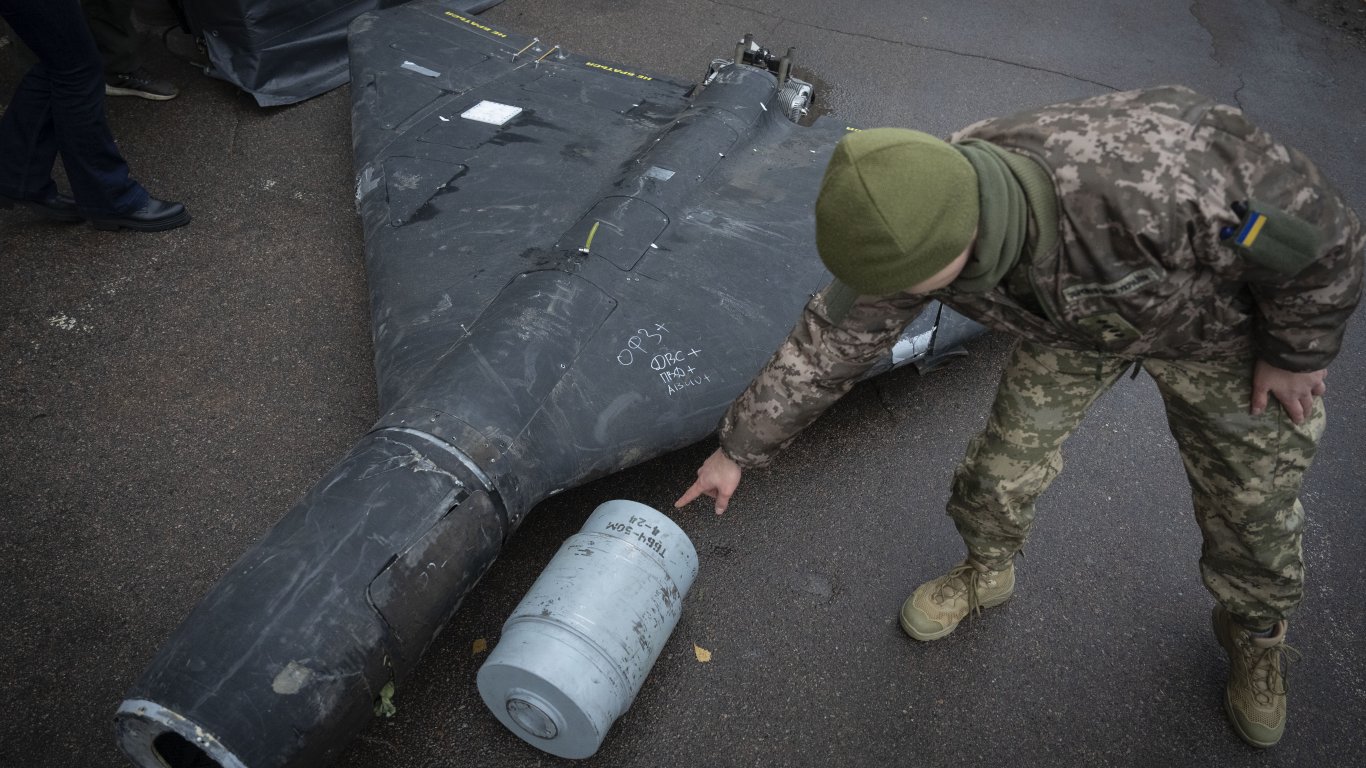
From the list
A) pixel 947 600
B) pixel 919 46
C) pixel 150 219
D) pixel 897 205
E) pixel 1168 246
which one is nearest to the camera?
pixel 897 205

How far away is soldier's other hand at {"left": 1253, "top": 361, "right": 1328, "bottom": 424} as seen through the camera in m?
1.83

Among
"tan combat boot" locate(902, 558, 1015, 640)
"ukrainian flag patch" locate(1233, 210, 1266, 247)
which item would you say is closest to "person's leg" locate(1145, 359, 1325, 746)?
"ukrainian flag patch" locate(1233, 210, 1266, 247)

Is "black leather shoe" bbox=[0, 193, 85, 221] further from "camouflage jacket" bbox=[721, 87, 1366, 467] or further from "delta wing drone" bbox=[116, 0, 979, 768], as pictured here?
"camouflage jacket" bbox=[721, 87, 1366, 467]

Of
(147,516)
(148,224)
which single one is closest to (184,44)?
(148,224)

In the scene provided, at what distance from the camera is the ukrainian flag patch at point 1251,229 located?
1.54m

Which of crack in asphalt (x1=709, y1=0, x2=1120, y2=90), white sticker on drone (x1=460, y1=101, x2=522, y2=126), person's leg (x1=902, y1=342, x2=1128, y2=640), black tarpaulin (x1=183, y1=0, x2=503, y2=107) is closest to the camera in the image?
person's leg (x1=902, y1=342, x2=1128, y2=640)

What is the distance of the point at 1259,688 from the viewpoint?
2.45 metres

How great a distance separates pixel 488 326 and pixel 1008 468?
4.95ft

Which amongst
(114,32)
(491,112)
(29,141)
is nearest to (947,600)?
(491,112)

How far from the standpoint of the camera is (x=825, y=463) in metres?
3.16

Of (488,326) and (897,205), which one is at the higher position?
(897,205)

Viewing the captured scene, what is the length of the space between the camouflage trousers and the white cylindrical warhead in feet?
2.96

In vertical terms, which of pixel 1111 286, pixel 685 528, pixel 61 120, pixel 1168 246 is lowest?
pixel 685 528

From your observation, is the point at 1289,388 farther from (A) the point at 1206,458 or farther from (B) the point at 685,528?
(B) the point at 685,528
